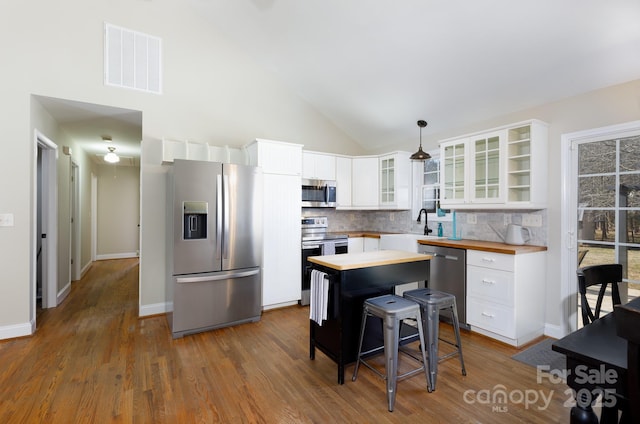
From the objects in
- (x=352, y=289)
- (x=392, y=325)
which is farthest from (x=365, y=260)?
(x=392, y=325)

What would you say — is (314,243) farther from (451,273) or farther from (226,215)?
(451,273)

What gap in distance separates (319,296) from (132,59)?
11.5 ft

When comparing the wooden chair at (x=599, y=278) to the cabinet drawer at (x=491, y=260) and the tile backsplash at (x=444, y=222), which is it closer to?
the cabinet drawer at (x=491, y=260)

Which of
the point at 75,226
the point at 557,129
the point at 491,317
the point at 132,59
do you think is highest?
the point at 132,59

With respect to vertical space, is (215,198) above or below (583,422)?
above

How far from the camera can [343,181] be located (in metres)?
4.91

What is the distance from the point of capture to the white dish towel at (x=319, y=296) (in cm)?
236

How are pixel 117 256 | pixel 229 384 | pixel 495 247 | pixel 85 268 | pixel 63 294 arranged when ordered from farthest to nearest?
pixel 117 256 < pixel 85 268 < pixel 63 294 < pixel 495 247 < pixel 229 384

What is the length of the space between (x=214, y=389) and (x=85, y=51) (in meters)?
3.73

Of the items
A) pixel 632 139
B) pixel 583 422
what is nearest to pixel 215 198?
pixel 583 422

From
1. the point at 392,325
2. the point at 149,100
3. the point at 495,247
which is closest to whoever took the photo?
the point at 392,325

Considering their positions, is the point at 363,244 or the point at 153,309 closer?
the point at 153,309

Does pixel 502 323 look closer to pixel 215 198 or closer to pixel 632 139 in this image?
pixel 632 139

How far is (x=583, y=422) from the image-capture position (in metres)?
1.02
